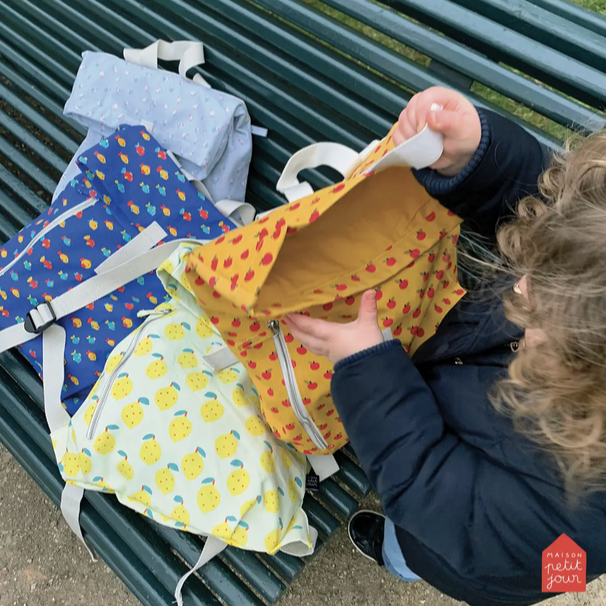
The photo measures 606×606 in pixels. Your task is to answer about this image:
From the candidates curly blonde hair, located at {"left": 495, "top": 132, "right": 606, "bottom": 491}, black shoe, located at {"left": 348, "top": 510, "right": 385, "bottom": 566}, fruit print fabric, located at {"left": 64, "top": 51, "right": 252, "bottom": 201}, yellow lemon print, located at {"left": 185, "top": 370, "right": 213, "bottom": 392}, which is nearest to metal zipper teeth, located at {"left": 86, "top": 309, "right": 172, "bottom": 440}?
yellow lemon print, located at {"left": 185, "top": 370, "right": 213, "bottom": 392}

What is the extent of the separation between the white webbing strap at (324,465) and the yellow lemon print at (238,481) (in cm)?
20

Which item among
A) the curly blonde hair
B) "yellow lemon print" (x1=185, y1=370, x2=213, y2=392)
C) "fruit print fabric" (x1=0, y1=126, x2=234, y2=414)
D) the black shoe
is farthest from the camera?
the black shoe

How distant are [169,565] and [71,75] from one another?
1297 millimetres

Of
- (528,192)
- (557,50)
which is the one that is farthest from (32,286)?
(557,50)

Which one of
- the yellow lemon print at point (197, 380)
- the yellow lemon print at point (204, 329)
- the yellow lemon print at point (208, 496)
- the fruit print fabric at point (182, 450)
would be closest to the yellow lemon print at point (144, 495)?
the fruit print fabric at point (182, 450)

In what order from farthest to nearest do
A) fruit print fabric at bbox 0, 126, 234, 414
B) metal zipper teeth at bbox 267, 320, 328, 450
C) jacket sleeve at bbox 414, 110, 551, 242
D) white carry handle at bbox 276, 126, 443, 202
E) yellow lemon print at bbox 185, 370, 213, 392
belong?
fruit print fabric at bbox 0, 126, 234, 414 → yellow lemon print at bbox 185, 370, 213, 392 → metal zipper teeth at bbox 267, 320, 328, 450 → jacket sleeve at bbox 414, 110, 551, 242 → white carry handle at bbox 276, 126, 443, 202

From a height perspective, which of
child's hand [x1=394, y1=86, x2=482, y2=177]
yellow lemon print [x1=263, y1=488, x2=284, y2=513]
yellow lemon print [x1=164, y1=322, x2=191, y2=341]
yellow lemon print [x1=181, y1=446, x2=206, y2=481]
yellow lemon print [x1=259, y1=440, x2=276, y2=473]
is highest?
child's hand [x1=394, y1=86, x2=482, y2=177]

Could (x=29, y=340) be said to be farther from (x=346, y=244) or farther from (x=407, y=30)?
(x=407, y=30)

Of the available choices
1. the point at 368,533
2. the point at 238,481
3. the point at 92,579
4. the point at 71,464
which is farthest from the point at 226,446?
the point at 92,579

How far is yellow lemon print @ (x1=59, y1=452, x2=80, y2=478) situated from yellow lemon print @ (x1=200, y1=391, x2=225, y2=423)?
0.27 metres

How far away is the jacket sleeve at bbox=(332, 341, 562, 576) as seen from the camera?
0.77 metres

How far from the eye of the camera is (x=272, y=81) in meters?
1.19

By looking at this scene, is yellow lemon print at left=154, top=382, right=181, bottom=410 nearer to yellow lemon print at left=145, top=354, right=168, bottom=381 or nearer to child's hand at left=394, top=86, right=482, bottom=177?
yellow lemon print at left=145, top=354, right=168, bottom=381

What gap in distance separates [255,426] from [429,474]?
38 centimetres
